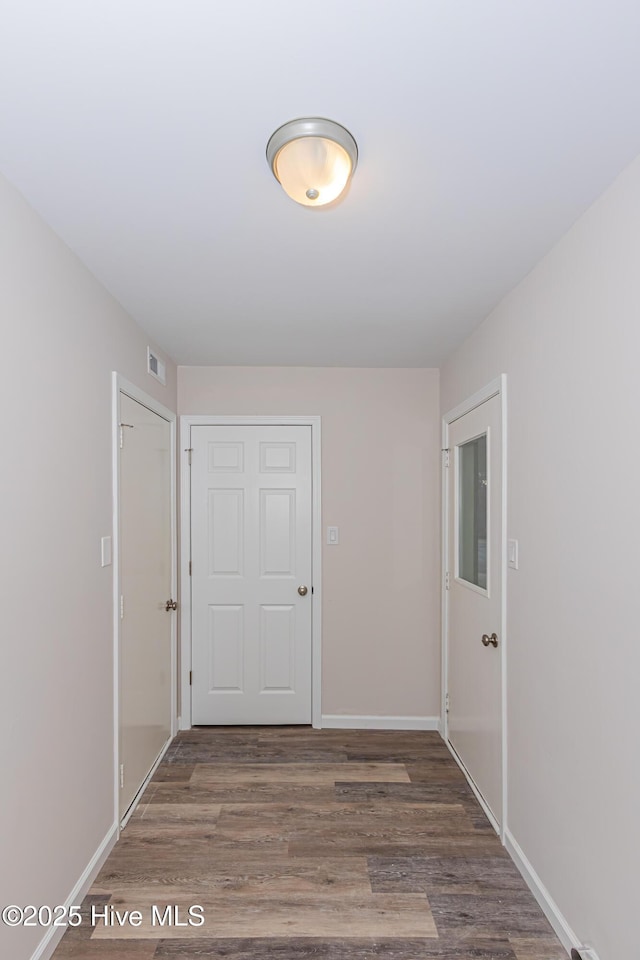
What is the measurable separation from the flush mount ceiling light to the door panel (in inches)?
60.7

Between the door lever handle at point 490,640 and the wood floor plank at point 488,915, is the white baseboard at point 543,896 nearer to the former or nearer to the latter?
the wood floor plank at point 488,915

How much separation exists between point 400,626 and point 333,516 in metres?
0.87

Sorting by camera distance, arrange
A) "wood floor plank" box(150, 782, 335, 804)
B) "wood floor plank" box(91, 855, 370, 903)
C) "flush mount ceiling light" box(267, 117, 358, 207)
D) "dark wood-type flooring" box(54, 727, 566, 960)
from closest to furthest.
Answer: "flush mount ceiling light" box(267, 117, 358, 207)
"dark wood-type flooring" box(54, 727, 566, 960)
"wood floor plank" box(91, 855, 370, 903)
"wood floor plank" box(150, 782, 335, 804)

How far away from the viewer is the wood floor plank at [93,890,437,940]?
1.96 meters

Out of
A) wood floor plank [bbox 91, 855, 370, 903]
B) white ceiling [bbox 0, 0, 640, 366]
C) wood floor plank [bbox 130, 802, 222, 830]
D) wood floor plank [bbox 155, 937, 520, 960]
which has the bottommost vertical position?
wood floor plank [bbox 130, 802, 222, 830]

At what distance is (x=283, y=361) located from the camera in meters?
3.67

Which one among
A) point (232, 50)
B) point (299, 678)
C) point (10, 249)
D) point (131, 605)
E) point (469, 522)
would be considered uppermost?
point (232, 50)

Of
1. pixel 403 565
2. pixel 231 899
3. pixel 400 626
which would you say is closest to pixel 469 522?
pixel 403 565

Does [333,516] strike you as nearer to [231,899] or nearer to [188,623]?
[188,623]

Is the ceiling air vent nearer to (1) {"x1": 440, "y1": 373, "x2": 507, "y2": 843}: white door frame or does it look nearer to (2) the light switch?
(2) the light switch

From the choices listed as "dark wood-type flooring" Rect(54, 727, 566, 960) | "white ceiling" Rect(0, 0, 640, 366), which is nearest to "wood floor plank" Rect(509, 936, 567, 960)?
"dark wood-type flooring" Rect(54, 727, 566, 960)

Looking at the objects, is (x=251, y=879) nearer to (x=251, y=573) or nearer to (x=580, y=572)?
(x=580, y=572)

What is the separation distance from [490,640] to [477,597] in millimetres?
331

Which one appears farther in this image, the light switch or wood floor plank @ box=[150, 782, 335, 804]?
wood floor plank @ box=[150, 782, 335, 804]
